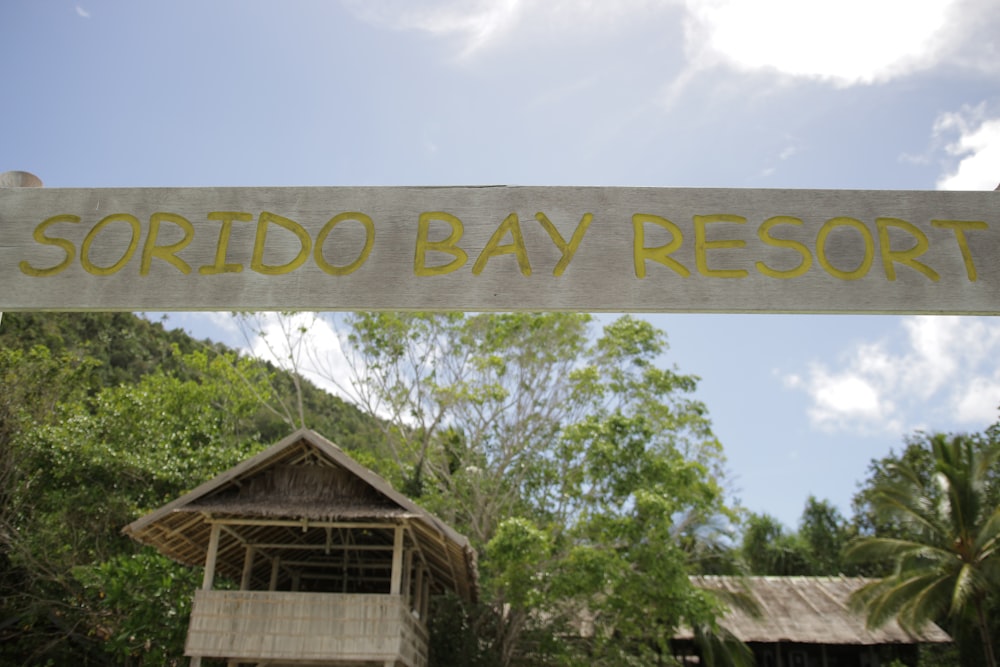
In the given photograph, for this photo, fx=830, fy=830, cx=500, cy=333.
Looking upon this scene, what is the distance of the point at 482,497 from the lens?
1515 cm

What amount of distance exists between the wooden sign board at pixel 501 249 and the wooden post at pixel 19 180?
0.12 feet

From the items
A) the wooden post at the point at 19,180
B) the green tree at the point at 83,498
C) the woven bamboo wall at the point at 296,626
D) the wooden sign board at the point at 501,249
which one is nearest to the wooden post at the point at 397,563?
the woven bamboo wall at the point at 296,626

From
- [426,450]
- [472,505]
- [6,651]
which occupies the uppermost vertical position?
[426,450]

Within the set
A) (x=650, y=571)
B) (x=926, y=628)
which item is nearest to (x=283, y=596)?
(x=650, y=571)

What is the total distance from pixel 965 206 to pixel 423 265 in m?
1.17

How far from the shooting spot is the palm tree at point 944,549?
16.8m

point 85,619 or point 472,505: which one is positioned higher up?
point 472,505

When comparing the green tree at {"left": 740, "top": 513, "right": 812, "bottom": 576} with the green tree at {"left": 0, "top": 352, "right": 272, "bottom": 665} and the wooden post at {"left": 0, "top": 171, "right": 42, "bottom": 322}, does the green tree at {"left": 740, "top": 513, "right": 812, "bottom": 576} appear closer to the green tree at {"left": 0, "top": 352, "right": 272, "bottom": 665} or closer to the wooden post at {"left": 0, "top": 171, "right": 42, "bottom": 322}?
the green tree at {"left": 0, "top": 352, "right": 272, "bottom": 665}

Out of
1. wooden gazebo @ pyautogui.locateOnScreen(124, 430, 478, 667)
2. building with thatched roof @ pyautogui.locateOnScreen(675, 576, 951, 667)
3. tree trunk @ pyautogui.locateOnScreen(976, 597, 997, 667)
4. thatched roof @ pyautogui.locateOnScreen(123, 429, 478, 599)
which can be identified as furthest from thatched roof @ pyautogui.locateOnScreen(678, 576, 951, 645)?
thatched roof @ pyautogui.locateOnScreen(123, 429, 478, 599)

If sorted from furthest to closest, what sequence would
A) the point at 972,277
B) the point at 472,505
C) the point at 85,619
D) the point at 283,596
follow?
the point at 472,505 < the point at 85,619 < the point at 283,596 < the point at 972,277

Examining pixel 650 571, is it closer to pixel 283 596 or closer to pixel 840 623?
pixel 283 596

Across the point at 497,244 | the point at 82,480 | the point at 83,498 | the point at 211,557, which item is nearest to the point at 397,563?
the point at 211,557

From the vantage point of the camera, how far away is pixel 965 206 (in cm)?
179

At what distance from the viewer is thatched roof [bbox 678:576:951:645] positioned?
18.6m
